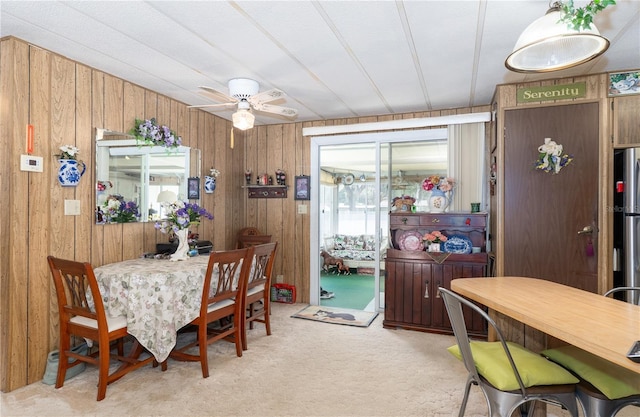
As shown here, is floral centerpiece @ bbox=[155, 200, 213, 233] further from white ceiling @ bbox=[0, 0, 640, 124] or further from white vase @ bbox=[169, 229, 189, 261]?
white ceiling @ bbox=[0, 0, 640, 124]

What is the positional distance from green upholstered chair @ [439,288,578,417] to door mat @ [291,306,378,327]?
2249 millimetres

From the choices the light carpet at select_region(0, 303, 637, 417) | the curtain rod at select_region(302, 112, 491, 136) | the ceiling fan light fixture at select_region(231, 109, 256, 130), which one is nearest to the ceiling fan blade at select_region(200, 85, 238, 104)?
the ceiling fan light fixture at select_region(231, 109, 256, 130)

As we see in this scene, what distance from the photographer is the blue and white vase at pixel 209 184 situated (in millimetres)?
4297

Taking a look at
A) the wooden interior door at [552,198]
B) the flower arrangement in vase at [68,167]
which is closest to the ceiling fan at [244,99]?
the flower arrangement in vase at [68,167]

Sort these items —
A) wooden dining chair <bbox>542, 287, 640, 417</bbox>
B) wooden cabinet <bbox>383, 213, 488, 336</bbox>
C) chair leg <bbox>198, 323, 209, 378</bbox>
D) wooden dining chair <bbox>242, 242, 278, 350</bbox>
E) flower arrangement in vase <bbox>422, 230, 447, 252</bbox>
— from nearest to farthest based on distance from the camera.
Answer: wooden dining chair <bbox>542, 287, 640, 417</bbox>
chair leg <bbox>198, 323, 209, 378</bbox>
wooden dining chair <bbox>242, 242, 278, 350</bbox>
wooden cabinet <bbox>383, 213, 488, 336</bbox>
flower arrangement in vase <bbox>422, 230, 447, 252</bbox>

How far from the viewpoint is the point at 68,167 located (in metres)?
2.74

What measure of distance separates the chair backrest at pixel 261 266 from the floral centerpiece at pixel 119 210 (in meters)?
1.19

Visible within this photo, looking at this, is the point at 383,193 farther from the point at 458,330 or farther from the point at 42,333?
the point at 42,333

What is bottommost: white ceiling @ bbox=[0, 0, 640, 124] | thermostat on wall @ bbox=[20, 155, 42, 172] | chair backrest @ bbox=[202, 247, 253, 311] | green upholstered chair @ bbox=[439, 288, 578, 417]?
green upholstered chair @ bbox=[439, 288, 578, 417]

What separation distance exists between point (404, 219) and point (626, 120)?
2.04 m

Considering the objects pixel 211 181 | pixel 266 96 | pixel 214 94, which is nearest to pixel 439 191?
pixel 266 96

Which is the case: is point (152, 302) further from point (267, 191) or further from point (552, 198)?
point (552, 198)

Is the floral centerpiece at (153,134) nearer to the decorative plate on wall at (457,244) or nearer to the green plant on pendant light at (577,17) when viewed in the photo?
the decorative plate on wall at (457,244)

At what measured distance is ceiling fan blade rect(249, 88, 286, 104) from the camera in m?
2.91
